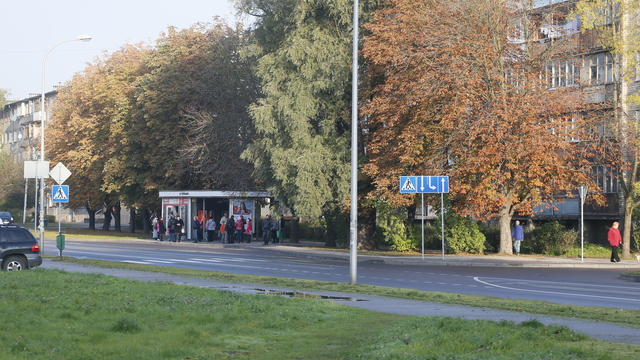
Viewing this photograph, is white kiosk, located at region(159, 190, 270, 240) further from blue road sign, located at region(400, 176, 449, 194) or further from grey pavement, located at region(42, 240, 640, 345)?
blue road sign, located at region(400, 176, 449, 194)

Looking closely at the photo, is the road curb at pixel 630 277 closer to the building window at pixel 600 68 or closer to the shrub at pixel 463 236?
the shrub at pixel 463 236

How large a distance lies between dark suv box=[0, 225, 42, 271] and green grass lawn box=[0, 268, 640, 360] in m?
9.36

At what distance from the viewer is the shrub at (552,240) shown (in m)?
35.7

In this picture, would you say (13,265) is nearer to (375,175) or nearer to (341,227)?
(375,175)

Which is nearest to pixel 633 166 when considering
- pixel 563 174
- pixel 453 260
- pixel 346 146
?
pixel 563 174

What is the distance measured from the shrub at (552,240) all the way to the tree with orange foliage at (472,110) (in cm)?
169

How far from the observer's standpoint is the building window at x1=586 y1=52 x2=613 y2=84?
39.5 meters

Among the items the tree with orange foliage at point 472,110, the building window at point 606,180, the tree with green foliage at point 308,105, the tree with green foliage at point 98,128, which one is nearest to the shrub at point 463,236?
the tree with orange foliage at point 472,110

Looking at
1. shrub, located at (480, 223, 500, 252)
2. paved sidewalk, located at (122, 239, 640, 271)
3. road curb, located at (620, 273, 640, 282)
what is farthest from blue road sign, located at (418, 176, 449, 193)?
road curb, located at (620, 273, 640, 282)

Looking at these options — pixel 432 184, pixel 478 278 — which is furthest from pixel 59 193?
pixel 478 278

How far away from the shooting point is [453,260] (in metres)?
32.0

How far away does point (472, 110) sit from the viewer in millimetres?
34094

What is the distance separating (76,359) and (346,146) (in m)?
31.4

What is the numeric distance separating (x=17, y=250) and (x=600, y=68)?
2994cm
